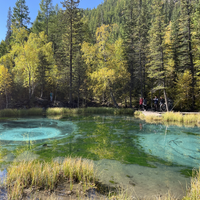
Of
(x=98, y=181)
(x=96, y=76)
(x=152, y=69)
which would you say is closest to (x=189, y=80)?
(x=152, y=69)

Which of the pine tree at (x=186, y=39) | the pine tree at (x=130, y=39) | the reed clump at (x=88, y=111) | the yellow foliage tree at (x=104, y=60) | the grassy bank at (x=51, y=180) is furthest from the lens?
the pine tree at (x=130, y=39)

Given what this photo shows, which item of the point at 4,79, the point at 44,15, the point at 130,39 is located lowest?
the point at 4,79

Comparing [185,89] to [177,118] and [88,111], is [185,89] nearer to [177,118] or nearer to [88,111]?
[177,118]

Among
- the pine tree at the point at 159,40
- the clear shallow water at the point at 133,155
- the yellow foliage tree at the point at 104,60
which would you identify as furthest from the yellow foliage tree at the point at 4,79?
the pine tree at the point at 159,40

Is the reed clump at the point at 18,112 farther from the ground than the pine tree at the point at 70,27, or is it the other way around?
the pine tree at the point at 70,27

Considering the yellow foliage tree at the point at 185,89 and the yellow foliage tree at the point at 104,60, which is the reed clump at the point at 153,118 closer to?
the yellow foliage tree at the point at 104,60

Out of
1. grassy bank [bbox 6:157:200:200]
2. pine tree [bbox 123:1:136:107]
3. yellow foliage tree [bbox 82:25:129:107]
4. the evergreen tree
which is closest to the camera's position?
grassy bank [bbox 6:157:200:200]

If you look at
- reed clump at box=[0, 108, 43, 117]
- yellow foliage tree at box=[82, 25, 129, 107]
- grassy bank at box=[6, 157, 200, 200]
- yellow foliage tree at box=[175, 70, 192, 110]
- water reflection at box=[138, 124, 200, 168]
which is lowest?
water reflection at box=[138, 124, 200, 168]

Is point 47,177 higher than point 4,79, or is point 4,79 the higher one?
point 4,79

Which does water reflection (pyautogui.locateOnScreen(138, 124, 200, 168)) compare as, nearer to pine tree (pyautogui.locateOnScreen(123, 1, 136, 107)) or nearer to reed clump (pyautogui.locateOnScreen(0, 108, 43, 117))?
reed clump (pyautogui.locateOnScreen(0, 108, 43, 117))

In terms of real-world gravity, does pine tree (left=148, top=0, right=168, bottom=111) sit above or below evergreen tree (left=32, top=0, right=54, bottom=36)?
below

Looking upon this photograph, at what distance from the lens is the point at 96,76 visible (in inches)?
903

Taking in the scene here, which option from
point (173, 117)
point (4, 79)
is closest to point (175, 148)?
point (173, 117)

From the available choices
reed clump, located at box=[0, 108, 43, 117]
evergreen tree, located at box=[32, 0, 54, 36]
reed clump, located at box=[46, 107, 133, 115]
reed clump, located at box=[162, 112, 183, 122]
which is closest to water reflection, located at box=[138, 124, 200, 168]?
reed clump, located at box=[162, 112, 183, 122]
